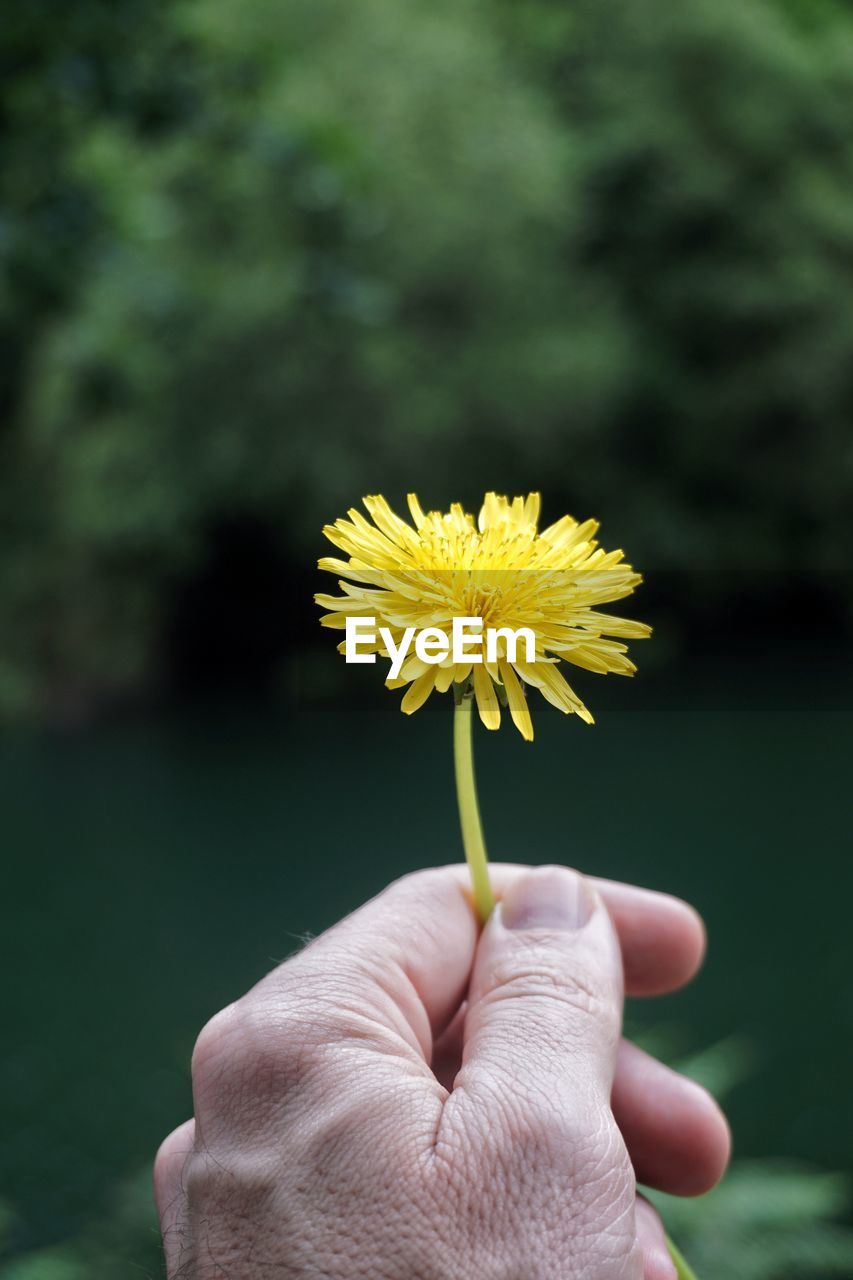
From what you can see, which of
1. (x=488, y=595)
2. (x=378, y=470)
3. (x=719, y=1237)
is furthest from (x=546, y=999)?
(x=378, y=470)

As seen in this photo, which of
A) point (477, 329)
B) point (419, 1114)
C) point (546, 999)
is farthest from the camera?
point (477, 329)

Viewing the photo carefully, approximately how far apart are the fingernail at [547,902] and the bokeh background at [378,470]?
276cm

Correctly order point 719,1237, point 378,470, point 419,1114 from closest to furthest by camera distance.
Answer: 1. point 419,1114
2. point 719,1237
3. point 378,470

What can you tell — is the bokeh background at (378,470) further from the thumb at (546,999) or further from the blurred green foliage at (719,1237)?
the thumb at (546,999)

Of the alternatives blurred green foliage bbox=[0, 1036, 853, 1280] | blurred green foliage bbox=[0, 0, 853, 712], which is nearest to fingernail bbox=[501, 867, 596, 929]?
blurred green foliage bbox=[0, 1036, 853, 1280]

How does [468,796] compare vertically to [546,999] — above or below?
above

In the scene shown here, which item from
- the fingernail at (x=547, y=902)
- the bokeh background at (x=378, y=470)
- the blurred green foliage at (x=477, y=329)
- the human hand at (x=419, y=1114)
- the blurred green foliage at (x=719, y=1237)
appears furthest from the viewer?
the blurred green foliage at (x=477, y=329)

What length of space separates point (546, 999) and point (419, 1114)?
8.0 inches

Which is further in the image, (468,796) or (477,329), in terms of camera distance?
(477,329)

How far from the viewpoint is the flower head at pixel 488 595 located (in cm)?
91

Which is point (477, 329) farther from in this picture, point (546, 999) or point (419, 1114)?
point (419, 1114)

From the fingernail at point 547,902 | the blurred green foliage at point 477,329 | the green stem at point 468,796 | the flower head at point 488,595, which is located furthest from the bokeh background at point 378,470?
the flower head at point 488,595

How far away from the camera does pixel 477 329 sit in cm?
1309

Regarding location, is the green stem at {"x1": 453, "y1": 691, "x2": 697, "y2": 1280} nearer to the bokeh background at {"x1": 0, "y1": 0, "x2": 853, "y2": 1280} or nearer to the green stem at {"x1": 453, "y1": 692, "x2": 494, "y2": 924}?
the green stem at {"x1": 453, "y1": 692, "x2": 494, "y2": 924}
